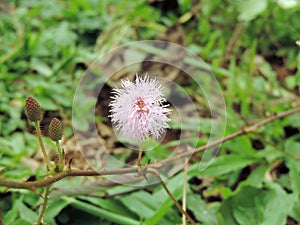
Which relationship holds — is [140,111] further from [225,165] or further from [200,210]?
[225,165]

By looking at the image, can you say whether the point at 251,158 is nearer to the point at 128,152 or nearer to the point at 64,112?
the point at 128,152

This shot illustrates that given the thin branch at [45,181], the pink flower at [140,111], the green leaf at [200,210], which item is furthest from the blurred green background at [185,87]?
the pink flower at [140,111]

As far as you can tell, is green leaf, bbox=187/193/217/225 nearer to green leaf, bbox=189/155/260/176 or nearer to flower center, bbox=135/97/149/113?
green leaf, bbox=189/155/260/176

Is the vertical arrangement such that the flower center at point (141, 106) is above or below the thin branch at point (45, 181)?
above

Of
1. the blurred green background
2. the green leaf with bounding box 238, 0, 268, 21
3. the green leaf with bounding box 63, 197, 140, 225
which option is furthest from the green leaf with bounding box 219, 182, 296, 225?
the green leaf with bounding box 238, 0, 268, 21

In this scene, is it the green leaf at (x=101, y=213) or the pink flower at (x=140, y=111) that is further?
the green leaf at (x=101, y=213)

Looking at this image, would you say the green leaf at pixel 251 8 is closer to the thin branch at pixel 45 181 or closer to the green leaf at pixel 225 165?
the green leaf at pixel 225 165

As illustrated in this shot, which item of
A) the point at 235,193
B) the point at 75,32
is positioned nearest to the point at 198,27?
the point at 75,32
